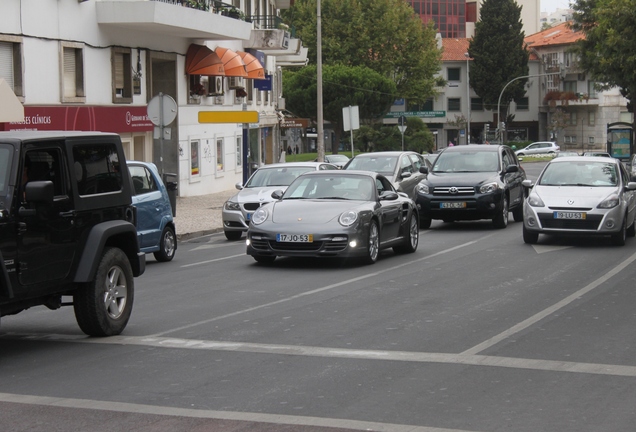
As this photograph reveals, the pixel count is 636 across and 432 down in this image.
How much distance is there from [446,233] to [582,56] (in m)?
51.9

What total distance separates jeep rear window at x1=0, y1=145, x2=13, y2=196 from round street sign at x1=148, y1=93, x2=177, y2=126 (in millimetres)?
16117

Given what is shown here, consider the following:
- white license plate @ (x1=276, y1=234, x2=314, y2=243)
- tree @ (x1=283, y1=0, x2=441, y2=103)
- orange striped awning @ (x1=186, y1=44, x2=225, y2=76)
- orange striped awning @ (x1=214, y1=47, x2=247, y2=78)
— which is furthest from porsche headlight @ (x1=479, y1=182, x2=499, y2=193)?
tree @ (x1=283, y1=0, x2=441, y2=103)

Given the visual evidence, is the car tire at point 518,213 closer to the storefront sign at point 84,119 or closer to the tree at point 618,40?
the storefront sign at point 84,119

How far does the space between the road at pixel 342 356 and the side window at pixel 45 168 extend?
1430 millimetres

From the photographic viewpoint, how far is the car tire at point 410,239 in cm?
1861

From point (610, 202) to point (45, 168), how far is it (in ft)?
40.4

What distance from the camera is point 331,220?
53.4 feet

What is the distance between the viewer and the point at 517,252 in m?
18.8

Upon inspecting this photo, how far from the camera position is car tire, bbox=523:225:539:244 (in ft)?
65.5

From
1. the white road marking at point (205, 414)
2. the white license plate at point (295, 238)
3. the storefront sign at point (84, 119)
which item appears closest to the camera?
the white road marking at point (205, 414)

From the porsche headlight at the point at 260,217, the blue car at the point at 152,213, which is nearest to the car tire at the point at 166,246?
the blue car at the point at 152,213

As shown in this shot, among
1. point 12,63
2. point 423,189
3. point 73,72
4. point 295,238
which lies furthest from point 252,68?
point 295,238

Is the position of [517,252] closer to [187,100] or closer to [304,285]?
[304,285]

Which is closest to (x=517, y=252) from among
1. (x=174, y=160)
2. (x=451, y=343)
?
(x=451, y=343)
